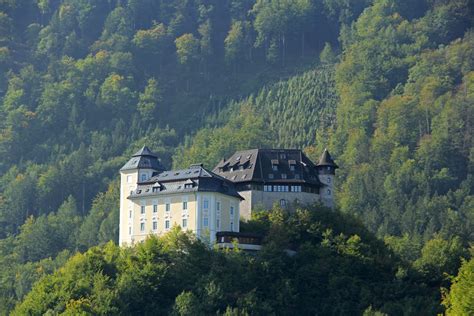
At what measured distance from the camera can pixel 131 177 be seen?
120 metres

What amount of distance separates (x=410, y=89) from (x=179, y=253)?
70.0 meters

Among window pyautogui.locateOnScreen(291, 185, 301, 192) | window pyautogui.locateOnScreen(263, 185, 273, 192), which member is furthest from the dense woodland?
window pyautogui.locateOnScreen(291, 185, 301, 192)

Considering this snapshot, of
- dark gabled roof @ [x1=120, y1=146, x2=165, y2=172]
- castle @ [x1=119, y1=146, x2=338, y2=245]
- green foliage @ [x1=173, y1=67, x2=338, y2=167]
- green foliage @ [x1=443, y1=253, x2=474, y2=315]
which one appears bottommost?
green foliage @ [x1=443, y1=253, x2=474, y2=315]

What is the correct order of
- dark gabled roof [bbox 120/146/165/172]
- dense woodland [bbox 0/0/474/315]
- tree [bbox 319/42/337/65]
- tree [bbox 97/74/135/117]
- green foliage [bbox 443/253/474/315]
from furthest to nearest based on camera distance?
1. tree [bbox 97/74/135/117]
2. tree [bbox 319/42/337/65]
3. dark gabled roof [bbox 120/146/165/172]
4. dense woodland [bbox 0/0/474/315]
5. green foliage [bbox 443/253/474/315]

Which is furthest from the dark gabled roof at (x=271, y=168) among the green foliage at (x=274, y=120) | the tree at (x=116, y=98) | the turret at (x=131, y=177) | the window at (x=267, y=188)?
the tree at (x=116, y=98)

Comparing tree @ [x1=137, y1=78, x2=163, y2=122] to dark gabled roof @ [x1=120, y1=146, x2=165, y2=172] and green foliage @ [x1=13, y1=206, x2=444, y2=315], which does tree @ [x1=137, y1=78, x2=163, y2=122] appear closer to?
dark gabled roof @ [x1=120, y1=146, x2=165, y2=172]

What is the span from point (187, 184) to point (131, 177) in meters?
7.95

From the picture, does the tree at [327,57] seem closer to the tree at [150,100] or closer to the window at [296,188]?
the tree at [150,100]

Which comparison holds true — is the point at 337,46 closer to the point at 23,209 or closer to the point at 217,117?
the point at 217,117

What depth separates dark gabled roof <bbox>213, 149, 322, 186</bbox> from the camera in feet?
390

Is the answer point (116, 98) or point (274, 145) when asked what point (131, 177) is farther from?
point (116, 98)

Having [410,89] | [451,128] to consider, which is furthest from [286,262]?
[410,89]

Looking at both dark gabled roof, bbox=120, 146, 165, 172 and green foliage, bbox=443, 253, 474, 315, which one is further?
dark gabled roof, bbox=120, 146, 165, 172

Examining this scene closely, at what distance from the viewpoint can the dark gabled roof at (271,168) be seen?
119 metres
